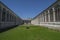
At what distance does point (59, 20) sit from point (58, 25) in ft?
8.40

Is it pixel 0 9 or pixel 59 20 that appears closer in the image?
pixel 59 20

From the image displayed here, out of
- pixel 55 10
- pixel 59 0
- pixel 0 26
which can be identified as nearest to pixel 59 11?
pixel 55 10

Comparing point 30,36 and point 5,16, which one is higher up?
point 5,16

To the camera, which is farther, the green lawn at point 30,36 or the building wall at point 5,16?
the building wall at point 5,16

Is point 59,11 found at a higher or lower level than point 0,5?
lower

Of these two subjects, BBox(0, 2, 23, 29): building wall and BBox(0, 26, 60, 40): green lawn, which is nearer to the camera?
BBox(0, 26, 60, 40): green lawn

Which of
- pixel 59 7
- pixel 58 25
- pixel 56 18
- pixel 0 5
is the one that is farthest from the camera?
pixel 0 5

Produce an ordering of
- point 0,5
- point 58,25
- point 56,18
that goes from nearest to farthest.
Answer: point 58,25 < point 56,18 < point 0,5

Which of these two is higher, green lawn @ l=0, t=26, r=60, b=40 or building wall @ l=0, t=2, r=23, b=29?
building wall @ l=0, t=2, r=23, b=29

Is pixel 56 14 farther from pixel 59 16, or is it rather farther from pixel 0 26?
pixel 0 26

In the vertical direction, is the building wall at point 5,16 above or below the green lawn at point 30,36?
above

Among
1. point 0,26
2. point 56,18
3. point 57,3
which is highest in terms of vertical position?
point 57,3

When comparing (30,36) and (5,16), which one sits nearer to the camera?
(30,36)

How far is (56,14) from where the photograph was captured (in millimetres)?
22969
